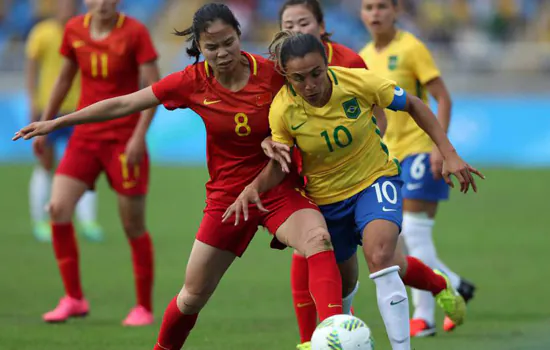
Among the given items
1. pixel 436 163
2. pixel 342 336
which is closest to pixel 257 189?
pixel 342 336

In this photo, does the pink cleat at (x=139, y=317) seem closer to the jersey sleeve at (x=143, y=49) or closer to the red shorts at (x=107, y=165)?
the red shorts at (x=107, y=165)

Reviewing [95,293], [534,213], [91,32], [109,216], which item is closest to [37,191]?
[109,216]

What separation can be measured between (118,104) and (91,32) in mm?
2056

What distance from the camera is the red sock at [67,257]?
299 inches

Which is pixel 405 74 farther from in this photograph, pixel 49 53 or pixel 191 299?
pixel 49 53

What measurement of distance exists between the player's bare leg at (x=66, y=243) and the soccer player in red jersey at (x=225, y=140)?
1.93 m

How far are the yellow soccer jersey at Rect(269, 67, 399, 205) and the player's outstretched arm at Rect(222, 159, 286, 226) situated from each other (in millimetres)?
172

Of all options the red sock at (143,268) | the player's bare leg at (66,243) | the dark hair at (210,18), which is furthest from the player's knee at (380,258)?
the player's bare leg at (66,243)

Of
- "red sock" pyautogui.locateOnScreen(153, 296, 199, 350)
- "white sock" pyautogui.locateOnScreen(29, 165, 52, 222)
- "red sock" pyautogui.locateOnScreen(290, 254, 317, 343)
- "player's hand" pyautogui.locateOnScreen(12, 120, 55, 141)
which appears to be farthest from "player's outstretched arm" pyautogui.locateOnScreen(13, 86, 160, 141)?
"white sock" pyautogui.locateOnScreen(29, 165, 52, 222)

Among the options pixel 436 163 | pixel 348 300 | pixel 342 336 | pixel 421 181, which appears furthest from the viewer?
pixel 421 181

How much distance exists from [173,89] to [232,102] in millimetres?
332

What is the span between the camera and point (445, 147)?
546cm

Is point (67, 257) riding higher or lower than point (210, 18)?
lower

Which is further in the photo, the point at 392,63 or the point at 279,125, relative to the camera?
the point at 392,63
